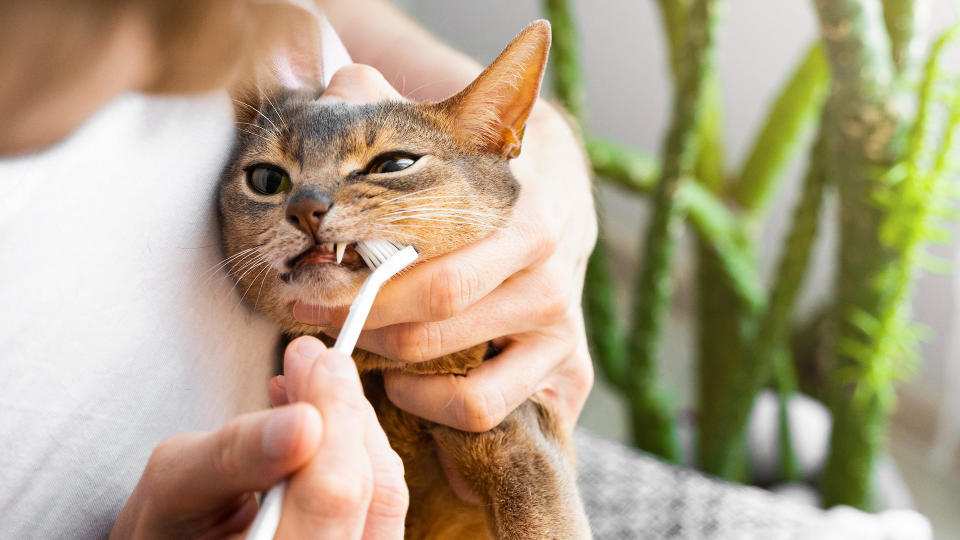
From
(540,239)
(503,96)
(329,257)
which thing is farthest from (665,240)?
(329,257)

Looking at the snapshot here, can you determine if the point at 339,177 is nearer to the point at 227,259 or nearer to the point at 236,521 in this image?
the point at 227,259

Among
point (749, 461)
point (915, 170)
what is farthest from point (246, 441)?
point (749, 461)

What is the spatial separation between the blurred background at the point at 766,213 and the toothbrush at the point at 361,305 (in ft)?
3.64

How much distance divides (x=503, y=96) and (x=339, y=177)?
0.14 meters

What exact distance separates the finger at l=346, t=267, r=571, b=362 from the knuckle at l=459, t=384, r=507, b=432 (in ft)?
0.12

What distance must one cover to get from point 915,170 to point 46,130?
3.63 feet

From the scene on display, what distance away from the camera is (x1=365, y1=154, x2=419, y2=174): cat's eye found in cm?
47

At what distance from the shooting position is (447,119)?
0.51m

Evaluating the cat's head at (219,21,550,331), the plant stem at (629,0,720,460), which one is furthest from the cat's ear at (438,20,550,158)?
the plant stem at (629,0,720,460)

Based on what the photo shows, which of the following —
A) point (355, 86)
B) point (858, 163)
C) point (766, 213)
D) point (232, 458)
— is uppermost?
point (355, 86)

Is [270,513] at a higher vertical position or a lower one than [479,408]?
higher

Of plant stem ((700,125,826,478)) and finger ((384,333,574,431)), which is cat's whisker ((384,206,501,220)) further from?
plant stem ((700,125,826,478))

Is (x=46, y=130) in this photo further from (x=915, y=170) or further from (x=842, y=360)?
(x=842, y=360)

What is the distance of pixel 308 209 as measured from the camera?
0.43m
